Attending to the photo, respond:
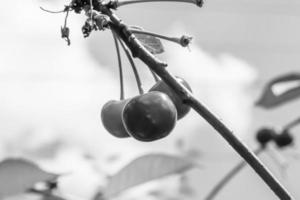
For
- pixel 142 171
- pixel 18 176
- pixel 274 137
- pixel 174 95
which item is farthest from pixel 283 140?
pixel 174 95

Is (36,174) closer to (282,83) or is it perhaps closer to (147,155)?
(147,155)

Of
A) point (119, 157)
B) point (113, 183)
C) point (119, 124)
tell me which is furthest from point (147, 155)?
point (119, 157)

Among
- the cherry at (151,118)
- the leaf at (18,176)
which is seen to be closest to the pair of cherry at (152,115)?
the cherry at (151,118)

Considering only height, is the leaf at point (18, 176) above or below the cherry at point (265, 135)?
above

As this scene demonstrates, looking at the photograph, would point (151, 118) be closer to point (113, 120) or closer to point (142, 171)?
point (113, 120)

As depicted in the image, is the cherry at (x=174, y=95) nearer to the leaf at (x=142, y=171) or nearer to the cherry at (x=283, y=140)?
the leaf at (x=142, y=171)

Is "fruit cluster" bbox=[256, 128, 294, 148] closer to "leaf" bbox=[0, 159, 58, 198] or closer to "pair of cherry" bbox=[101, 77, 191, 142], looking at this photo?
"leaf" bbox=[0, 159, 58, 198]
